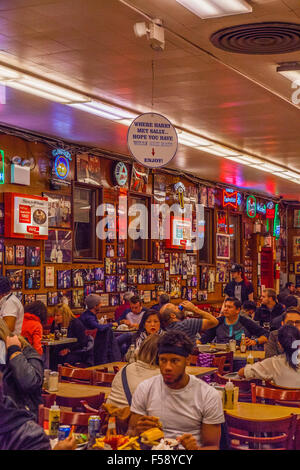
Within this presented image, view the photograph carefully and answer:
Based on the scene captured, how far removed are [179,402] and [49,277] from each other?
784 cm

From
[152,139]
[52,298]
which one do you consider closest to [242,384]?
[152,139]

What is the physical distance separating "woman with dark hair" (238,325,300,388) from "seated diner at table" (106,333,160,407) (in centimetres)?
158

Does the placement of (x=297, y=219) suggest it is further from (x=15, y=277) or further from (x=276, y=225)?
(x=15, y=277)

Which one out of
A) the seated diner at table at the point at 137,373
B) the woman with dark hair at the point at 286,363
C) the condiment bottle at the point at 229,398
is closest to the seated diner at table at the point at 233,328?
the woman with dark hair at the point at 286,363

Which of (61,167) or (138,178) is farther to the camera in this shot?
(138,178)

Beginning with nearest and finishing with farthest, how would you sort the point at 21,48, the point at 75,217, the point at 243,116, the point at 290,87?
the point at 21,48 < the point at 290,87 < the point at 243,116 < the point at 75,217

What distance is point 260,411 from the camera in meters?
5.49

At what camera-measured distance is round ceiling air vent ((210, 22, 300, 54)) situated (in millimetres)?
6516

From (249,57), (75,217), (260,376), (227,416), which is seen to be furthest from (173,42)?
(75,217)

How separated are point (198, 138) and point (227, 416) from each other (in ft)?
25.5

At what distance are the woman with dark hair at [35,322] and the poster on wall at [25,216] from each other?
306 centimetres

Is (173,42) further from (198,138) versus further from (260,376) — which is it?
(198,138)

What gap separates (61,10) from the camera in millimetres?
6160

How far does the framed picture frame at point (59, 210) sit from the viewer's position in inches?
481
